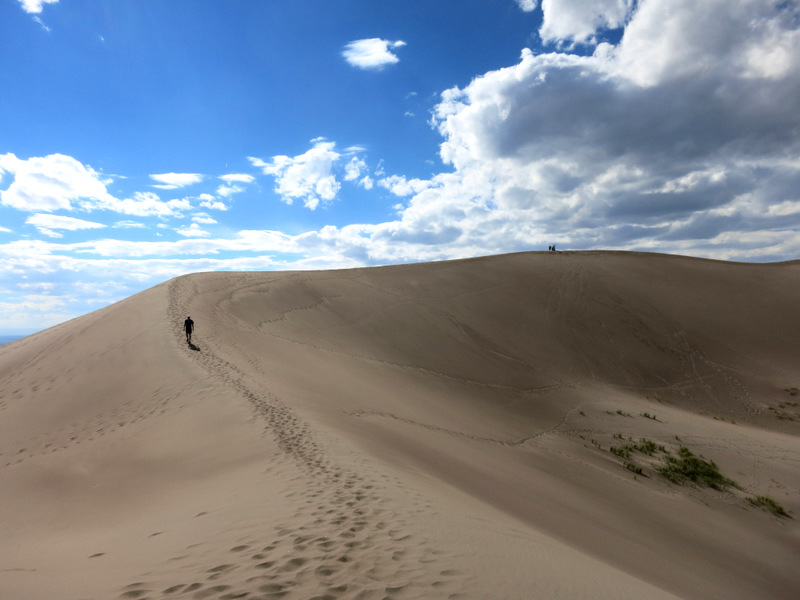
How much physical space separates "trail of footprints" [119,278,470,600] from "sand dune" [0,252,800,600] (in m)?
0.02

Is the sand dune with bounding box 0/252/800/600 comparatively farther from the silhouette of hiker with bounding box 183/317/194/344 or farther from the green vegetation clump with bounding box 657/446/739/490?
the silhouette of hiker with bounding box 183/317/194/344

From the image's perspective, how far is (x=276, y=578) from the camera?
3.64m

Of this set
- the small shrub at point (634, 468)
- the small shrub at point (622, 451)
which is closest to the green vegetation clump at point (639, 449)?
the small shrub at point (622, 451)

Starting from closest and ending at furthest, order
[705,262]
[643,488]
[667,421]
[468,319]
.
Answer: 1. [643,488]
2. [667,421]
3. [468,319]
4. [705,262]

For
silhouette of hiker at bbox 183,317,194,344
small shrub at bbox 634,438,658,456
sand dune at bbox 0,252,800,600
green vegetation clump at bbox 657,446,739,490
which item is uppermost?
silhouette of hiker at bbox 183,317,194,344

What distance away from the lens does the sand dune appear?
4246 mm

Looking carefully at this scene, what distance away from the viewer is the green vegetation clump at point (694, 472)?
10.6m

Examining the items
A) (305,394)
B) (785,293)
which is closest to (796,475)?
(305,394)

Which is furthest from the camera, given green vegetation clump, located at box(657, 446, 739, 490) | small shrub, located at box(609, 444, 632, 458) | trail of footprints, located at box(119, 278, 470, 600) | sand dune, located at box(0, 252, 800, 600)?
small shrub, located at box(609, 444, 632, 458)

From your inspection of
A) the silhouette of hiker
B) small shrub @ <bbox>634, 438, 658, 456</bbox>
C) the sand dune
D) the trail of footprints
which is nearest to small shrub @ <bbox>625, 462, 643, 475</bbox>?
the sand dune

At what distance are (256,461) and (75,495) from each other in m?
3.12

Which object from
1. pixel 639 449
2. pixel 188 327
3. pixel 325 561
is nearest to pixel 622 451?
pixel 639 449

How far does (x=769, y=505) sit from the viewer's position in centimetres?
986

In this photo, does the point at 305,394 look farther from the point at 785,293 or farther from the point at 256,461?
the point at 785,293
